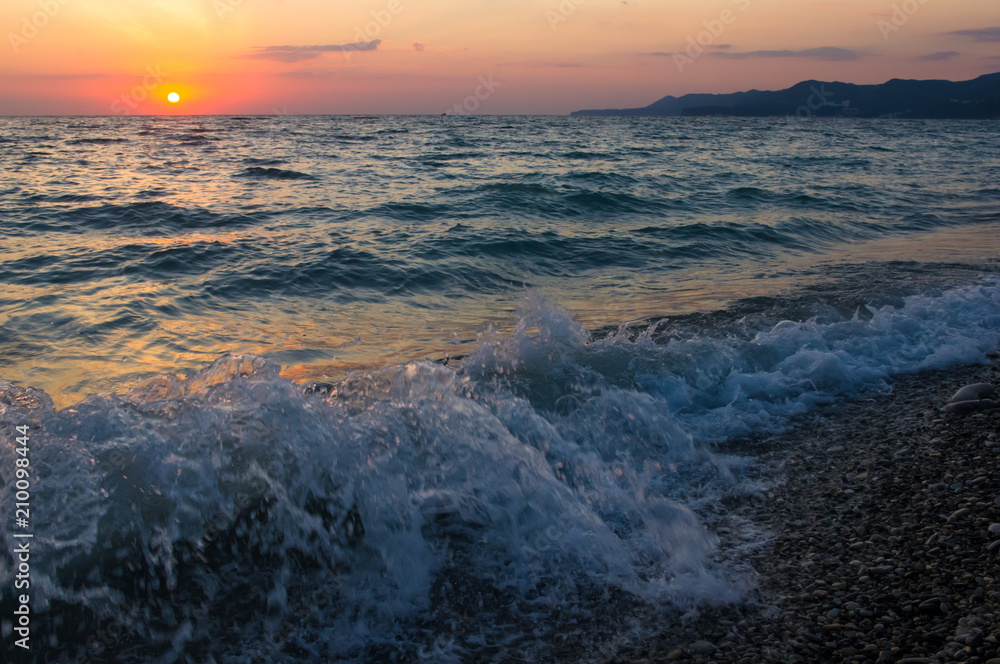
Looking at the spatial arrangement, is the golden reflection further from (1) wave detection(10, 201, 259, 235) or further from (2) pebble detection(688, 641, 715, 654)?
(1) wave detection(10, 201, 259, 235)

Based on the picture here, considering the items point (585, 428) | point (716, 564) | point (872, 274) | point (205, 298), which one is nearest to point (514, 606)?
point (716, 564)

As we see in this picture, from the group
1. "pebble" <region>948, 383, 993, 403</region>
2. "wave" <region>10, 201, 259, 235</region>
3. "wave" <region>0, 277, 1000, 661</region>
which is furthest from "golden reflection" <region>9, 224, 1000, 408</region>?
"wave" <region>10, 201, 259, 235</region>

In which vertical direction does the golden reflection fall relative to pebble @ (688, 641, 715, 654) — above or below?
above

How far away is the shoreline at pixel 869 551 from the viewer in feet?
8.32

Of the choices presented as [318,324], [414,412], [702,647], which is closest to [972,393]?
[702,647]

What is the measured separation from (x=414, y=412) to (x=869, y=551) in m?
2.62

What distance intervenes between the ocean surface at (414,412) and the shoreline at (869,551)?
6.3 inches

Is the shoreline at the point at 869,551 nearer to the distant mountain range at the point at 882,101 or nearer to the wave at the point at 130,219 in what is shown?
the wave at the point at 130,219

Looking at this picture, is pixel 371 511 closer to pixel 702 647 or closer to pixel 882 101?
pixel 702 647

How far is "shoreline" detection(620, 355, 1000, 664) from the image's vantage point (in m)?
2.54

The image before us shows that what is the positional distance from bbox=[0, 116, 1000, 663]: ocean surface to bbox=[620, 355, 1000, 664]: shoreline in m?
0.16

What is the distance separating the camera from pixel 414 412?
402 centimetres

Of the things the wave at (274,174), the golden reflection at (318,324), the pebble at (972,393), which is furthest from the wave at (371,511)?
the wave at (274,174)

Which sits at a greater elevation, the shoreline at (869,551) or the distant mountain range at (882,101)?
the distant mountain range at (882,101)
